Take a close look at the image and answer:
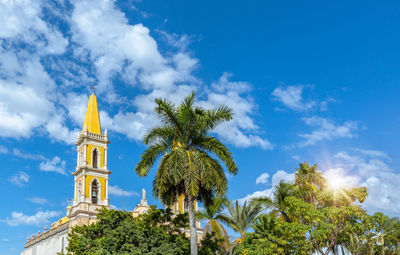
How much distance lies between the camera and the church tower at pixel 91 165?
51781 mm

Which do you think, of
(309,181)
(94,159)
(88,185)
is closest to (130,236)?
(309,181)

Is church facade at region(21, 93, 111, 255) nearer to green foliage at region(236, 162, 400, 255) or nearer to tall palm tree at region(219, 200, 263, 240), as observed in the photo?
tall palm tree at region(219, 200, 263, 240)

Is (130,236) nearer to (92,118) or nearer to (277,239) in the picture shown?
(277,239)

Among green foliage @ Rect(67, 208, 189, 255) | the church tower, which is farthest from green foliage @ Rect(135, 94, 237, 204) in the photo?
the church tower

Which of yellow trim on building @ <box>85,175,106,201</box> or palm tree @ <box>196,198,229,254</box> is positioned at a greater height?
yellow trim on building @ <box>85,175,106,201</box>

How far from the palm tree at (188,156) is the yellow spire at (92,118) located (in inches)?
1456

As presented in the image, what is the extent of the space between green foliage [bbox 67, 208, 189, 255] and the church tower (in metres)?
25.1

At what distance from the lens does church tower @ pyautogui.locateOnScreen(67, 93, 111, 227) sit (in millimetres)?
51781

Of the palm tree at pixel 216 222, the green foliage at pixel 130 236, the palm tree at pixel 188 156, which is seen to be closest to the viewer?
the palm tree at pixel 188 156

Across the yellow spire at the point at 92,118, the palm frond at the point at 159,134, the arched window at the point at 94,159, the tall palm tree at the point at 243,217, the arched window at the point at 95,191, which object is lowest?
the tall palm tree at the point at 243,217

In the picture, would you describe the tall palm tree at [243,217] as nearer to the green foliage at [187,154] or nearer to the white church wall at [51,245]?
the green foliage at [187,154]

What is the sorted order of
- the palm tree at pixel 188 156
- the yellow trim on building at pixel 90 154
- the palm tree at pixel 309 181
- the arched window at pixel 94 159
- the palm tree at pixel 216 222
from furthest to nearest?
the arched window at pixel 94 159 < the yellow trim on building at pixel 90 154 < the palm tree at pixel 216 222 < the palm tree at pixel 309 181 < the palm tree at pixel 188 156

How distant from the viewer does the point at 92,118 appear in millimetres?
56875

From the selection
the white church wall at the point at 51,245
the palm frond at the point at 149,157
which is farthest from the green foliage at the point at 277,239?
the white church wall at the point at 51,245
